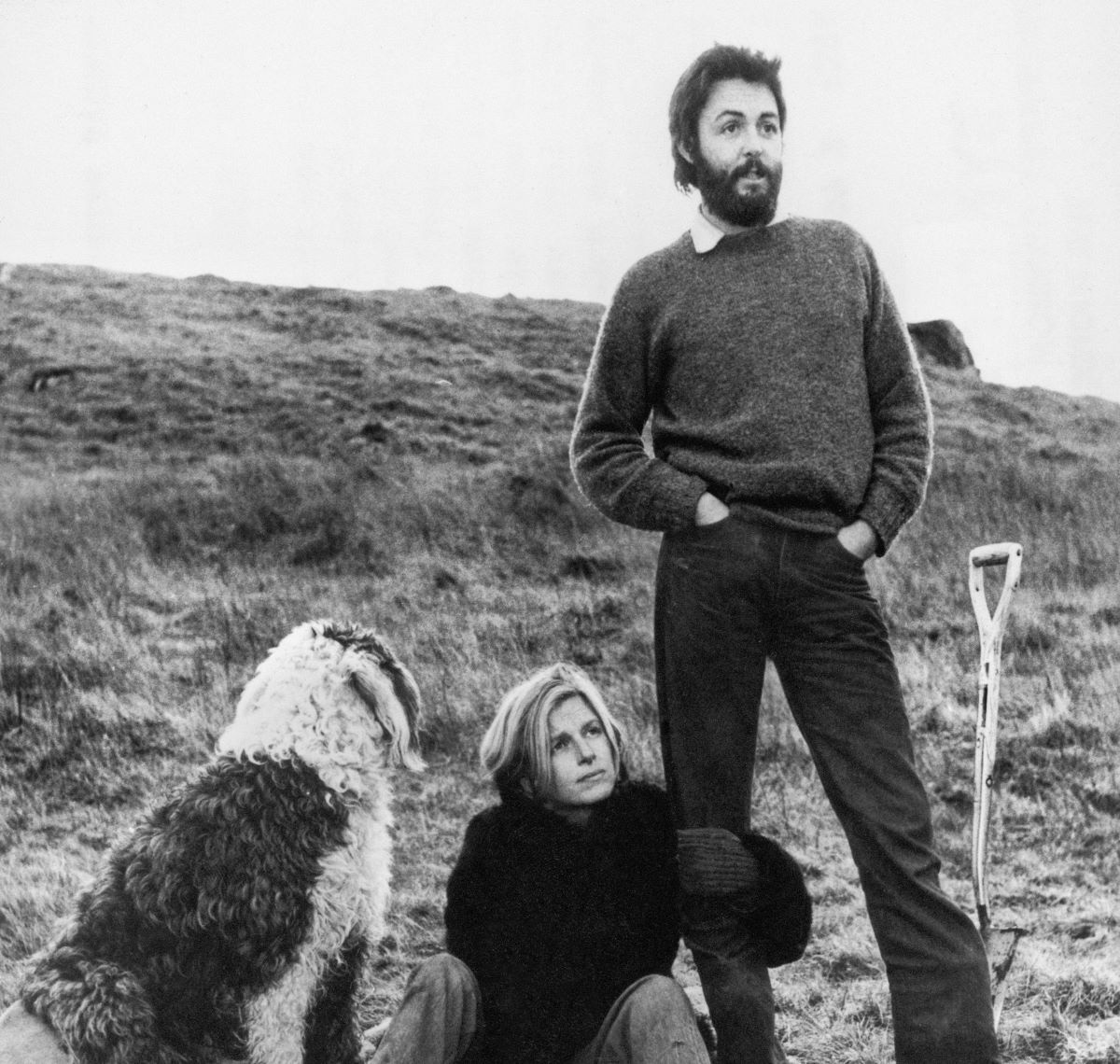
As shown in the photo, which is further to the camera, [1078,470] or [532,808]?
[1078,470]

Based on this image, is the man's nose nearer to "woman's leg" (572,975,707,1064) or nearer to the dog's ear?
the dog's ear

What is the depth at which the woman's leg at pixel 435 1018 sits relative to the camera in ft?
9.14

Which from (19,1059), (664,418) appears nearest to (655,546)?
(664,418)

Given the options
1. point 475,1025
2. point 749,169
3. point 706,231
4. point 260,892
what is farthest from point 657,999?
point 749,169

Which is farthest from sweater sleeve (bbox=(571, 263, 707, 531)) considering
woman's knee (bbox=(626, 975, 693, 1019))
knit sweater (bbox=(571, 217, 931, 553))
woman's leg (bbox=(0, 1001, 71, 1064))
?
woman's leg (bbox=(0, 1001, 71, 1064))

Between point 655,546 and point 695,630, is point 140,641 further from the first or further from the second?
point 695,630

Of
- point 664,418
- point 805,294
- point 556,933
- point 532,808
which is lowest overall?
point 556,933

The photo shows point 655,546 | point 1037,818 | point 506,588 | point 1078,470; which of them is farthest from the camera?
point 1078,470

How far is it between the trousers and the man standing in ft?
0.78

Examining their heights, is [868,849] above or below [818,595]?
below

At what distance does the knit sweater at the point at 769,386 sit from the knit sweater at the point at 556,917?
79 cm

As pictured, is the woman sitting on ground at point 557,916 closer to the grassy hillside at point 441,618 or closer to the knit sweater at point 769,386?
the knit sweater at point 769,386

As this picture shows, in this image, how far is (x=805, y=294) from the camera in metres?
3.04

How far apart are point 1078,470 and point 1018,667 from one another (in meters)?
9.04
